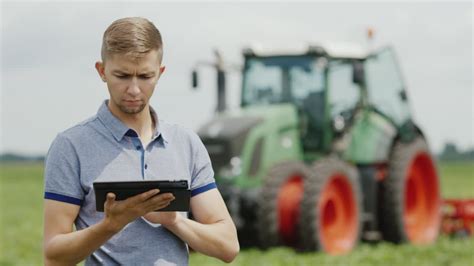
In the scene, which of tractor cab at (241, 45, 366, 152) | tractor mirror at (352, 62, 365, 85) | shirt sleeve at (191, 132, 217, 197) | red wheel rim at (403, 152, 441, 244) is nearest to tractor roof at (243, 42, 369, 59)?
tractor cab at (241, 45, 366, 152)

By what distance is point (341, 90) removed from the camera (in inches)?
397

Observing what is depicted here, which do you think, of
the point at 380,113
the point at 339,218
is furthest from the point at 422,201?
the point at 339,218

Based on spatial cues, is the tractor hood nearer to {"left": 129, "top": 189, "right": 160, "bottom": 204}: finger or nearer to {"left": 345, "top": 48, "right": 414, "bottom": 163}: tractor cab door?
{"left": 345, "top": 48, "right": 414, "bottom": 163}: tractor cab door

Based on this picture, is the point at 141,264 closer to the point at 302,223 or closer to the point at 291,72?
the point at 302,223

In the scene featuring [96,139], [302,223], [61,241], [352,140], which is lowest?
[302,223]

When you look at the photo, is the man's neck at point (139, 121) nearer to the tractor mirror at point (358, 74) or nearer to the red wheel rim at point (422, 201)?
the tractor mirror at point (358, 74)

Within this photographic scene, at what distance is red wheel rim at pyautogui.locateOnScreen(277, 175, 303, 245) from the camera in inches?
359

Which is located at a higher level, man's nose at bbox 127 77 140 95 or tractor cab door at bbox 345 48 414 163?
man's nose at bbox 127 77 140 95

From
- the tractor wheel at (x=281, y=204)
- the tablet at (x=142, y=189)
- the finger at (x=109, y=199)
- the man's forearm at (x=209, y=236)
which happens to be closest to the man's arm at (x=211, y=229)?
the man's forearm at (x=209, y=236)

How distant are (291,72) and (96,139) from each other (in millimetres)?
7562

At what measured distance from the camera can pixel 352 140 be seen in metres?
10.2

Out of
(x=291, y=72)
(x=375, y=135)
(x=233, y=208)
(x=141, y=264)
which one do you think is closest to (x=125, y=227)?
(x=141, y=264)

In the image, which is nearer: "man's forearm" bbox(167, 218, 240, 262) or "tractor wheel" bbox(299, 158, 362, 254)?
"man's forearm" bbox(167, 218, 240, 262)

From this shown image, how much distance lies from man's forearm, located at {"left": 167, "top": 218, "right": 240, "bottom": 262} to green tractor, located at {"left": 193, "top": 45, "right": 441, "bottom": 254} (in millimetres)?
6232
